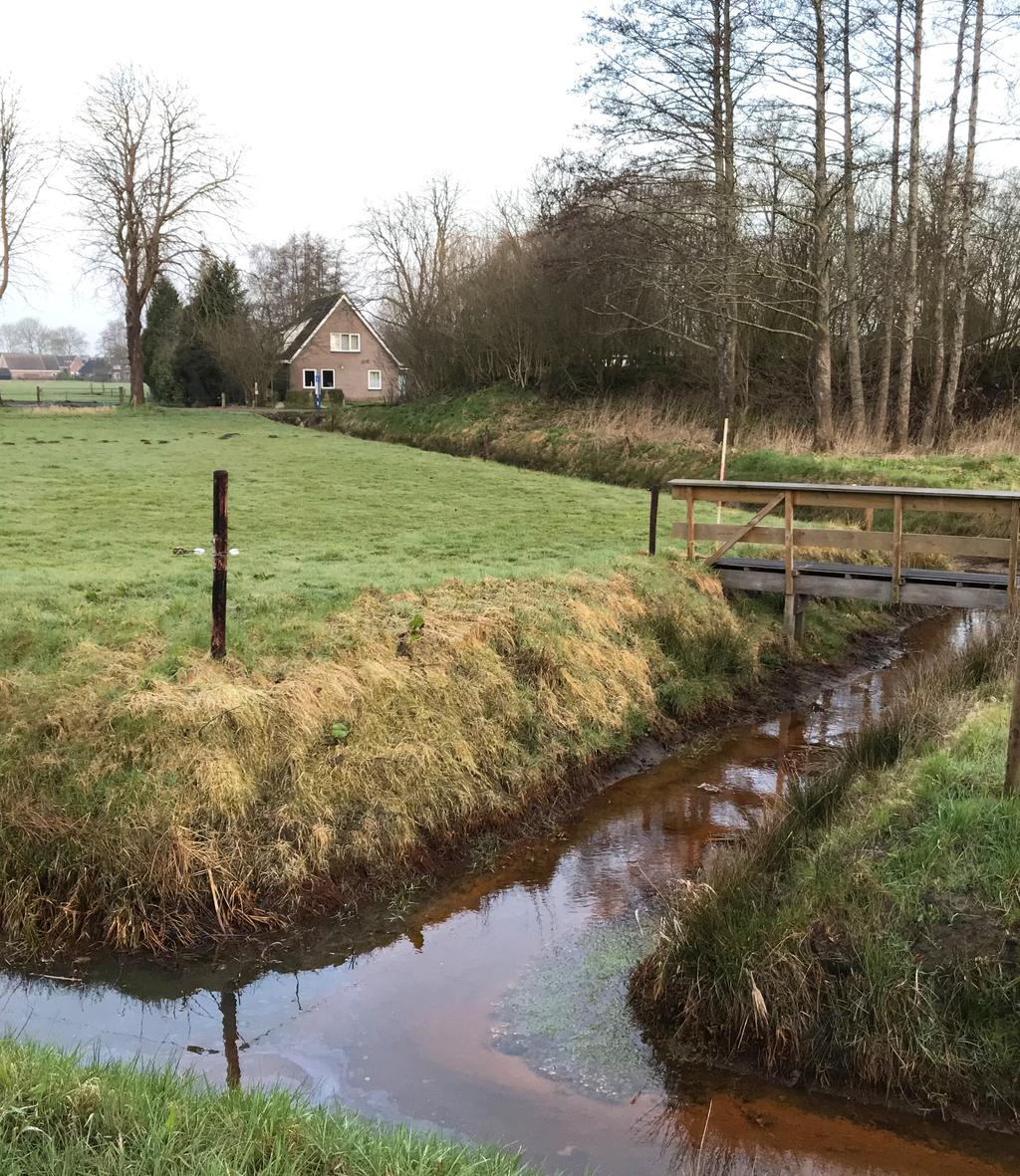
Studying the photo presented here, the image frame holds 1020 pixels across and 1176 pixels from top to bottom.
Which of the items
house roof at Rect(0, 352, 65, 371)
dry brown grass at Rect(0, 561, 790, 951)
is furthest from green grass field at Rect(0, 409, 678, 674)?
house roof at Rect(0, 352, 65, 371)

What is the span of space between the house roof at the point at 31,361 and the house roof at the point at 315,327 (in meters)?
102

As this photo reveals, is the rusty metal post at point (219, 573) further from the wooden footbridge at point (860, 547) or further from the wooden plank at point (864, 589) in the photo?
the wooden plank at point (864, 589)

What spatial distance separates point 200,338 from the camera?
54156 millimetres

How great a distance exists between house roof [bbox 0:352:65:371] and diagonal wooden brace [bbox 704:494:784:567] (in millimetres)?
150079

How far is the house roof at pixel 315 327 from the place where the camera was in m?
56.9

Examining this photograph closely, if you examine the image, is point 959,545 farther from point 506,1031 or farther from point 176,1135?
point 176,1135

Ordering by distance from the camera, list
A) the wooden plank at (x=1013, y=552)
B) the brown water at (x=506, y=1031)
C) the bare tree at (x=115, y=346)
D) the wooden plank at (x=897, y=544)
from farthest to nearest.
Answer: the bare tree at (x=115, y=346) < the wooden plank at (x=897, y=544) < the wooden plank at (x=1013, y=552) < the brown water at (x=506, y=1031)

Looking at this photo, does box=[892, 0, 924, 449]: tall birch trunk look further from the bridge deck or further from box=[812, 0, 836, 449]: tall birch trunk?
the bridge deck

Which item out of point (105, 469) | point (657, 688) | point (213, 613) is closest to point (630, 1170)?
point (213, 613)

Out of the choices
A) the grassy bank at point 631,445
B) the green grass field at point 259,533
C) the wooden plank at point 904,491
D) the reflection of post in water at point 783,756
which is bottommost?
the reflection of post in water at point 783,756

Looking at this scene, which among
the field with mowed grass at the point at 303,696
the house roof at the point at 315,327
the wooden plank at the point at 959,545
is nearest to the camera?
the field with mowed grass at the point at 303,696

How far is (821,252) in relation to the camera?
920 inches

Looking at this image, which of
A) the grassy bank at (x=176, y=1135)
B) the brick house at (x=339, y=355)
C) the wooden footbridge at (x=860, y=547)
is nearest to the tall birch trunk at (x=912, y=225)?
the wooden footbridge at (x=860, y=547)

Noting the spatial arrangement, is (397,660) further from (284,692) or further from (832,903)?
(832,903)
